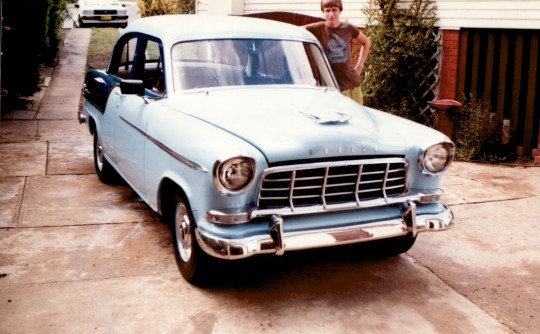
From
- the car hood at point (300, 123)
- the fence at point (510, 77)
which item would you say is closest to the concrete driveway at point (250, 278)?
the car hood at point (300, 123)

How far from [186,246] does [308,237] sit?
38.1 inches

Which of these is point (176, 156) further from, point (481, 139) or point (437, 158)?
point (481, 139)

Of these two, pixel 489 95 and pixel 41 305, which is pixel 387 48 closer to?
pixel 489 95

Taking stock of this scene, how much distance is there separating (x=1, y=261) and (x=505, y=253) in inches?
146

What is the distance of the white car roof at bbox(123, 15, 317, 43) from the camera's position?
5191mm

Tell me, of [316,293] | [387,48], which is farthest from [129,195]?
[387,48]

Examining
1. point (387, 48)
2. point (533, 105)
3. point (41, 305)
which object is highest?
point (387, 48)

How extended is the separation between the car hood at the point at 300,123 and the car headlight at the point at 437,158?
0.06 meters

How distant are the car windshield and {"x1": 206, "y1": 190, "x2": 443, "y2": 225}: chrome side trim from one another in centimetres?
145

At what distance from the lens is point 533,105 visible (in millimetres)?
8297

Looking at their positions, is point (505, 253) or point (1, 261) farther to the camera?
point (505, 253)

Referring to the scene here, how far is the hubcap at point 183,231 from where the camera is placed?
170 inches

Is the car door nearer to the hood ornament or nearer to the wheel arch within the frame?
the wheel arch

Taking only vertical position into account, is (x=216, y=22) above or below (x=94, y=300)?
above
